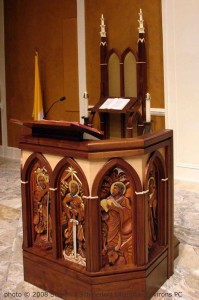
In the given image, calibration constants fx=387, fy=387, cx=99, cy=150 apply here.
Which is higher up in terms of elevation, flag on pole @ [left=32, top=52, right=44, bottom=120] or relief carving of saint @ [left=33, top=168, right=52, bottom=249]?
flag on pole @ [left=32, top=52, right=44, bottom=120]

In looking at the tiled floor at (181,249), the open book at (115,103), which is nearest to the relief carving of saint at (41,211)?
the tiled floor at (181,249)

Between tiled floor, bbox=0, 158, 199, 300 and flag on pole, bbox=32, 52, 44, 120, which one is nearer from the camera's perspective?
tiled floor, bbox=0, 158, 199, 300

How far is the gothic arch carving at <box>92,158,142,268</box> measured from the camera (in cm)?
198

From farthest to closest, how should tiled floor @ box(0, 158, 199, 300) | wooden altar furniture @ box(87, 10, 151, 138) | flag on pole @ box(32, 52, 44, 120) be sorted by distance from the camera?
flag on pole @ box(32, 52, 44, 120)
wooden altar furniture @ box(87, 10, 151, 138)
tiled floor @ box(0, 158, 199, 300)

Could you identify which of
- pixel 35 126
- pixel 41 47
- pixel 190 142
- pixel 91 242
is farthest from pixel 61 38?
pixel 91 242

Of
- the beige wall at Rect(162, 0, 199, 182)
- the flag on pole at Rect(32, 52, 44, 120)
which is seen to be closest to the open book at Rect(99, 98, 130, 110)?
the beige wall at Rect(162, 0, 199, 182)

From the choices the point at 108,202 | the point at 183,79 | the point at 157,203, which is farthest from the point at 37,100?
the point at 108,202

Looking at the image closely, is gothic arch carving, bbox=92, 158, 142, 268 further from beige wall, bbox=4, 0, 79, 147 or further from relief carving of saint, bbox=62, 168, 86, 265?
beige wall, bbox=4, 0, 79, 147

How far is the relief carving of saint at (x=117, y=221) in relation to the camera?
79.4 inches

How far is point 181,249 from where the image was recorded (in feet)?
9.41

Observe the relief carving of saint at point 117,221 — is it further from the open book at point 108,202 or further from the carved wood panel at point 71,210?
the carved wood panel at point 71,210

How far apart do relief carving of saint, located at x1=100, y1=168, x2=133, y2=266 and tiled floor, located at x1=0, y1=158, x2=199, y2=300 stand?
36 centimetres

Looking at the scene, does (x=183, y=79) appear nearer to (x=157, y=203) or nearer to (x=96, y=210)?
(x=157, y=203)

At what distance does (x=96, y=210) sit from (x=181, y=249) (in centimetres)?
116
